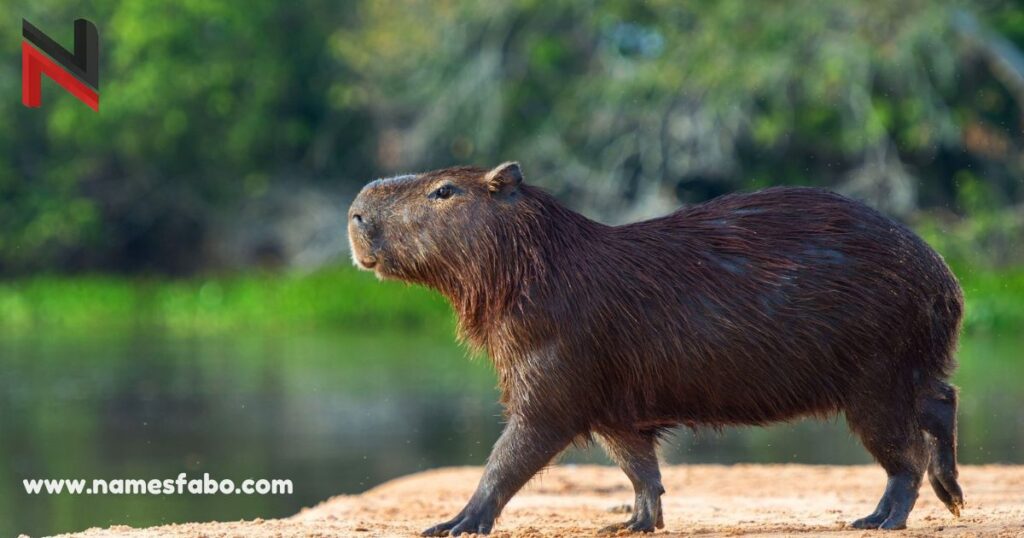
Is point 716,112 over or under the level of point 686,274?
over

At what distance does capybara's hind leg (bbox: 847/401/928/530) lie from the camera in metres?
5.80

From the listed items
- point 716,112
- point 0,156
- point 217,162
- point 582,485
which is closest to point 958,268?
point 716,112

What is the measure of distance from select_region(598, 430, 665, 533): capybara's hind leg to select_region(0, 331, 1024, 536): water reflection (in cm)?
294

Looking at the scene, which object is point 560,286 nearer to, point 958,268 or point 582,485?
point 582,485

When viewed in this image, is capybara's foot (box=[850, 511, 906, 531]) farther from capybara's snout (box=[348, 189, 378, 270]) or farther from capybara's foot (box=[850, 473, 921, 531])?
capybara's snout (box=[348, 189, 378, 270])

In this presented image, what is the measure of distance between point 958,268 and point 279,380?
28.1 ft

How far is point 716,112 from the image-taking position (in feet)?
73.9

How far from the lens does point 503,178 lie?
596 cm

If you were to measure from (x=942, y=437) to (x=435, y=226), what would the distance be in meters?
2.06

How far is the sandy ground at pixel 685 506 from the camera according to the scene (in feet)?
19.5

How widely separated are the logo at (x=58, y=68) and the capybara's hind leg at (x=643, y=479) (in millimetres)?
19362

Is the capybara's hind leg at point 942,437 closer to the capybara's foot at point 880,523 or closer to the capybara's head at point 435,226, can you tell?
the capybara's foot at point 880,523

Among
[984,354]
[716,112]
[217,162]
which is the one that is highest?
[217,162]

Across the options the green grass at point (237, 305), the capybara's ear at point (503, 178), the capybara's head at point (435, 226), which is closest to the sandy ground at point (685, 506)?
the capybara's head at point (435, 226)
